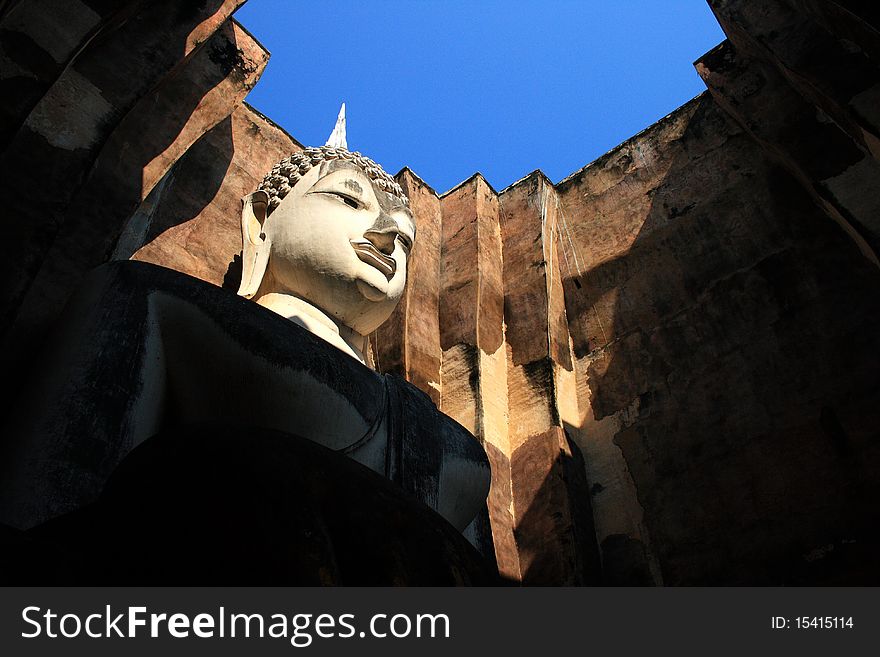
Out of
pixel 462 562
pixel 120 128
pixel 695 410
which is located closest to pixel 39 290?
pixel 120 128

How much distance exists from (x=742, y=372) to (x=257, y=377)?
2.84m

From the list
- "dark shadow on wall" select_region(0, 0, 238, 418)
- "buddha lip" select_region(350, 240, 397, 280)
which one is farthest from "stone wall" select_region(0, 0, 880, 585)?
"buddha lip" select_region(350, 240, 397, 280)

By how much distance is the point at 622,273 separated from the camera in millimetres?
5199

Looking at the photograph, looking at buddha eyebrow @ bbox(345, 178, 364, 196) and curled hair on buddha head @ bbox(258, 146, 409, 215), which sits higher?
curled hair on buddha head @ bbox(258, 146, 409, 215)

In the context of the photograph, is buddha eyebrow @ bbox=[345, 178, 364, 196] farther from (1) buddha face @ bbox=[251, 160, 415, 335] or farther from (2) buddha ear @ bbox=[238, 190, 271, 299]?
(2) buddha ear @ bbox=[238, 190, 271, 299]

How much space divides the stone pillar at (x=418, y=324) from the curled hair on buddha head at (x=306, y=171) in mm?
1121

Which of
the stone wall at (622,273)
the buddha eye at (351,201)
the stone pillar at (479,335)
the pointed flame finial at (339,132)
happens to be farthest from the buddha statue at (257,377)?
the pointed flame finial at (339,132)

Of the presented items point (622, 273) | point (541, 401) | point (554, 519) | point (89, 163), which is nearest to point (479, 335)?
point (541, 401)

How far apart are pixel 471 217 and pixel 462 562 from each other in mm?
4268

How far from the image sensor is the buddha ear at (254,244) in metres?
3.53

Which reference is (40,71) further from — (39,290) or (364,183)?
(364,183)

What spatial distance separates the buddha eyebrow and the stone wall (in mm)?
958

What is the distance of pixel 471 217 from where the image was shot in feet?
18.8

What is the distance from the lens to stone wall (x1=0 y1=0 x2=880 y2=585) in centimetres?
332
